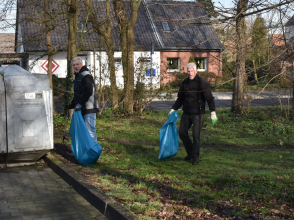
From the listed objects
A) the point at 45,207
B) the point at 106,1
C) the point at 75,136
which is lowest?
the point at 45,207

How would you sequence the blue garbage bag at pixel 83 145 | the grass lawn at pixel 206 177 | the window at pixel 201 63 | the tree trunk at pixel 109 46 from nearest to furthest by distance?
the grass lawn at pixel 206 177 < the blue garbage bag at pixel 83 145 < the tree trunk at pixel 109 46 < the window at pixel 201 63

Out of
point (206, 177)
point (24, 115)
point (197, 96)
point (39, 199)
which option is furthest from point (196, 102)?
point (39, 199)

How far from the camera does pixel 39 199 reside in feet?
17.2

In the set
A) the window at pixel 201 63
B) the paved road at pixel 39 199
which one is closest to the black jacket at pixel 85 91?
the paved road at pixel 39 199

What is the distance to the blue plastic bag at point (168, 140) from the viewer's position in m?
7.30

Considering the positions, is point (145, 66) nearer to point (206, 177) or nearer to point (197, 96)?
point (197, 96)

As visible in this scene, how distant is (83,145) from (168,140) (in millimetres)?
1578

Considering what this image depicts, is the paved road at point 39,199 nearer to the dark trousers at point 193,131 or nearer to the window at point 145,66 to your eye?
the dark trousers at point 193,131

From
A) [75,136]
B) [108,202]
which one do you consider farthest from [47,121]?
[108,202]

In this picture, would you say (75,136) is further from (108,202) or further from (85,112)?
(108,202)

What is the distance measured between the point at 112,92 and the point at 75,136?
711cm

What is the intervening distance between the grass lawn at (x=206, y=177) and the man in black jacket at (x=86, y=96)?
2.63 ft

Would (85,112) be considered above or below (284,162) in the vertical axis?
above

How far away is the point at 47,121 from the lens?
7.11 metres
